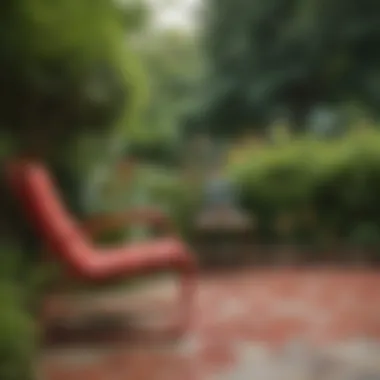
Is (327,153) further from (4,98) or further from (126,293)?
(4,98)

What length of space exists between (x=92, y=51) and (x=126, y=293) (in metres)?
1.45

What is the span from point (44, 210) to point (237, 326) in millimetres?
1081

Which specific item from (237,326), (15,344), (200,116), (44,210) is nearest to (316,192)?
(237,326)

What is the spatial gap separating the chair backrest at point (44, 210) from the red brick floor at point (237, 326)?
1.46 ft

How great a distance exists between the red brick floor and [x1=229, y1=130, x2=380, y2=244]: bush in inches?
22.9

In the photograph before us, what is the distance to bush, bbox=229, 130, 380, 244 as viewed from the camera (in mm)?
6184

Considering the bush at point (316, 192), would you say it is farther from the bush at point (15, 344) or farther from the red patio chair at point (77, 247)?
the bush at point (15, 344)

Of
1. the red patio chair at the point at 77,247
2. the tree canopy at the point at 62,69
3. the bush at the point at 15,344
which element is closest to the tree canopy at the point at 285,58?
the tree canopy at the point at 62,69

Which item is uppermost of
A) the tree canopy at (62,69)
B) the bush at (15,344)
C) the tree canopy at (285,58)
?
the tree canopy at (285,58)

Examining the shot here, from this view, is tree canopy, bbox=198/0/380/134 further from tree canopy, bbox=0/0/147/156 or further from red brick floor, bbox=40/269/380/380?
tree canopy, bbox=0/0/147/156

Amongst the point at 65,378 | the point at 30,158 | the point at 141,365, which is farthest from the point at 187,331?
the point at 30,158

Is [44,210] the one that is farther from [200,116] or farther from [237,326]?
[200,116]

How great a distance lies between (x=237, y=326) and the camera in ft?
13.7

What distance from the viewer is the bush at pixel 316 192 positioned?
618cm
